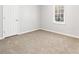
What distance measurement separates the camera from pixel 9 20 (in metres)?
1.98

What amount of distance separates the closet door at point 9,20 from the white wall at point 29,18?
0.33ft

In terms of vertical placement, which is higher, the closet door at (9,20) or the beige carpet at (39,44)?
the closet door at (9,20)

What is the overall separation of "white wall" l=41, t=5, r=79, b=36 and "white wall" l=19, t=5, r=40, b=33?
102 millimetres

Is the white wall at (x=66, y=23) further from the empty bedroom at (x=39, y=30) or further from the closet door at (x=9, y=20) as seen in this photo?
the closet door at (x=9, y=20)

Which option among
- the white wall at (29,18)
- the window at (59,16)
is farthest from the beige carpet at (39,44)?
the window at (59,16)

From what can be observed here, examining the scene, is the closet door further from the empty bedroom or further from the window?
the window

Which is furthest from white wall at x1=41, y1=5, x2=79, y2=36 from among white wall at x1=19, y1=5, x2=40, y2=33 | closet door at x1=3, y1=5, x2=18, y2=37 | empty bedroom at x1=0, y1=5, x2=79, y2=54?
closet door at x1=3, y1=5, x2=18, y2=37

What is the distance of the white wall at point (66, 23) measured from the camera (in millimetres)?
1947

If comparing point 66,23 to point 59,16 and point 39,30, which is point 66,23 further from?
point 39,30

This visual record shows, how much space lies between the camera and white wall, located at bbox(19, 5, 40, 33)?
1893 mm

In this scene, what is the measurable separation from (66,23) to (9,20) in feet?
3.21

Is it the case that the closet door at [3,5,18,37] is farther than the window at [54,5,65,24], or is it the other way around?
the window at [54,5,65,24]
